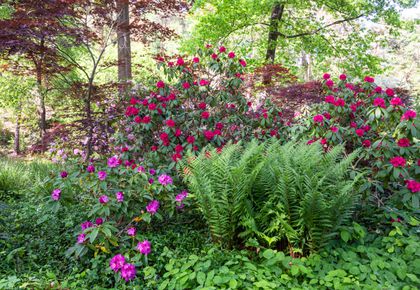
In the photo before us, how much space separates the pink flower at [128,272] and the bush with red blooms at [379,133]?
1879 mm

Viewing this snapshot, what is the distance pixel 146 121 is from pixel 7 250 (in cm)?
163

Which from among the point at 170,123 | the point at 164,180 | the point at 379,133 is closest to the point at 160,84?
the point at 170,123

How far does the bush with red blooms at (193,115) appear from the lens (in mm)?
3535


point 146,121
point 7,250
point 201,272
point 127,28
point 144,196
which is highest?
point 127,28

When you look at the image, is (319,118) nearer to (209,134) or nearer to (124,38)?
(209,134)

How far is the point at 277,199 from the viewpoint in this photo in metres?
2.63

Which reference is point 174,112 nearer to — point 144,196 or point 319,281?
point 144,196

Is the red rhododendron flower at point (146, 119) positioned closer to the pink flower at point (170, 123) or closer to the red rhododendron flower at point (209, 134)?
the pink flower at point (170, 123)

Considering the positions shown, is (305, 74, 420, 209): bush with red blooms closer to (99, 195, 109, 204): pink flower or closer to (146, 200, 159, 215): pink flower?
(146, 200, 159, 215): pink flower

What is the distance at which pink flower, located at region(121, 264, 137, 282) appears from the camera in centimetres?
222

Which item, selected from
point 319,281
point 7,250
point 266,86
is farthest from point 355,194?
point 266,86

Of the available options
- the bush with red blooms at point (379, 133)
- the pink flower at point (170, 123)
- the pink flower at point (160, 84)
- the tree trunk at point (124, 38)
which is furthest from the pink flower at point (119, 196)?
the tree trunk at point (124, 38)

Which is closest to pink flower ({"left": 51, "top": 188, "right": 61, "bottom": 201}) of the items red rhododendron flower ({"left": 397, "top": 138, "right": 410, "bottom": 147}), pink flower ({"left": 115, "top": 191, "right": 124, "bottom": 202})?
pink flower ({"left": 115, "top": 191, "right": 124, "bottom": 202})

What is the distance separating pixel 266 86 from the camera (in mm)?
5766
